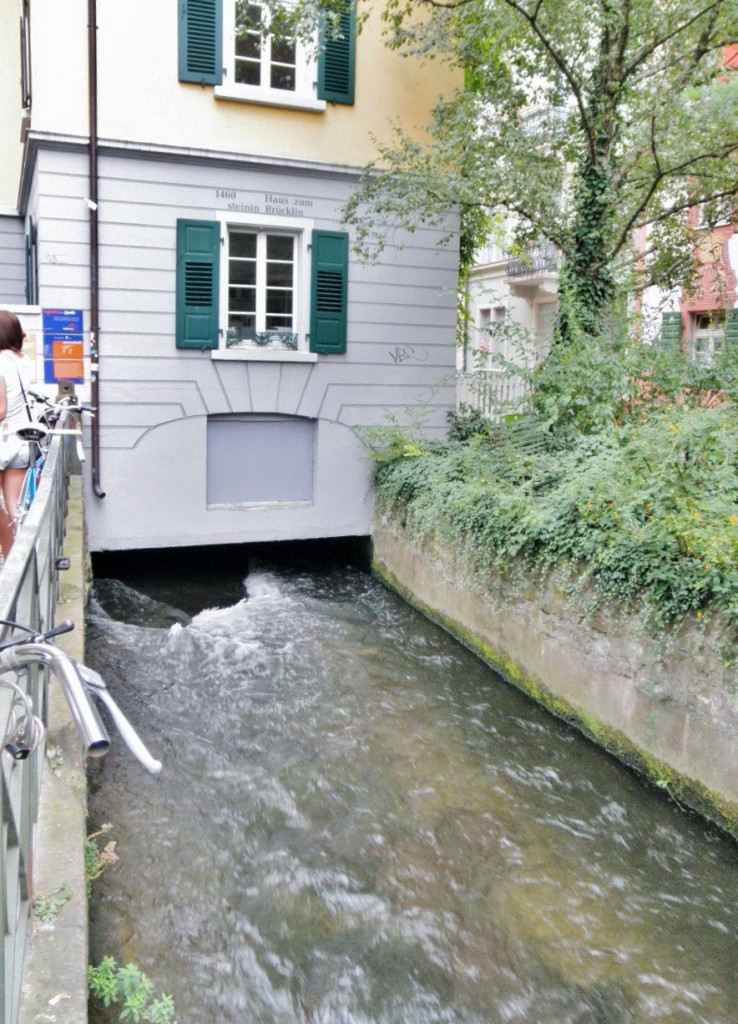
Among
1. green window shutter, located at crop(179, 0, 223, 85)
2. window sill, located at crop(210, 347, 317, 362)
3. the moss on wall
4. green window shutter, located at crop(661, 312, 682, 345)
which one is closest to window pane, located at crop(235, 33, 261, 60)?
green window shutter, located at crop(179, 0, 223, 85)

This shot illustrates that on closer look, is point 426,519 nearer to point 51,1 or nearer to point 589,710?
point 589,710

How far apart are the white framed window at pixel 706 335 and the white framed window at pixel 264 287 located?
473 cm

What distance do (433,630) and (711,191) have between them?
6.38 meters

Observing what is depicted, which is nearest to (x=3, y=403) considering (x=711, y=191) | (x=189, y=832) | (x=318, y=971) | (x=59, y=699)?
(x=59, y=699)

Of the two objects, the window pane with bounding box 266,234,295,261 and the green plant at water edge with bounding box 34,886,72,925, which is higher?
the window pane with bounding box 266,234,295,261

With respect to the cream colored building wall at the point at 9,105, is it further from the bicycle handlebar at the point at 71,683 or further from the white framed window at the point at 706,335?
the bicycle handlebar at the point at 71,683

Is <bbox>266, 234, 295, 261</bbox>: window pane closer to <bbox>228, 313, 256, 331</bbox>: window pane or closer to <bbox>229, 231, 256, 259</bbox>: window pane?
<bbox>229, 231, 256, 259</bbox>: window pane

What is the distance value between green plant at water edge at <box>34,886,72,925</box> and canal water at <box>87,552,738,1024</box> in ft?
3.98

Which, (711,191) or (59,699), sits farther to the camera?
(711,191)

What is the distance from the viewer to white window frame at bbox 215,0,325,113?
10.6m

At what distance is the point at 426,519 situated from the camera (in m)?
9.59

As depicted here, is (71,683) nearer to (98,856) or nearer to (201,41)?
(98,856)

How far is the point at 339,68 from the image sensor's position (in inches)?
440

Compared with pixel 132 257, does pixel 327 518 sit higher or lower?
lower
